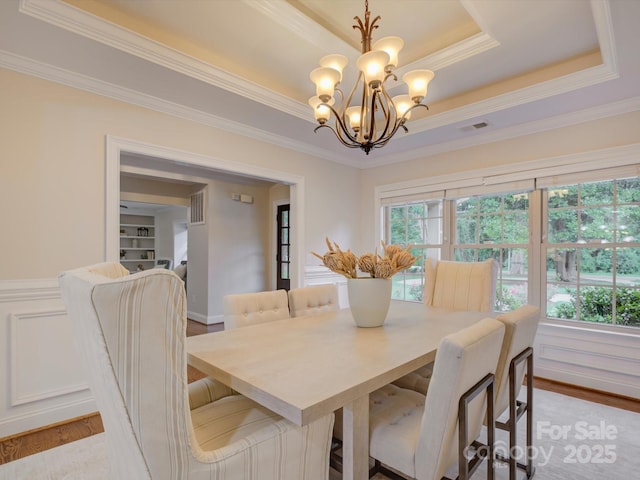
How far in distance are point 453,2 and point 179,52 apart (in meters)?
1.85

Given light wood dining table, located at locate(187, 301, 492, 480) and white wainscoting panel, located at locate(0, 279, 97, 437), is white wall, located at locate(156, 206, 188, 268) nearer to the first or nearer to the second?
white wainscoting panel, located at locate(0, 279, 97, 437)

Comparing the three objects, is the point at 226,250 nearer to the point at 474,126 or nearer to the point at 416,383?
the point at 474,126

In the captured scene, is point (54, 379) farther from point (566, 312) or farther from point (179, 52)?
point (566, 312)

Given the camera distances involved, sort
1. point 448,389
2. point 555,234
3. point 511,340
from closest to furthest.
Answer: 1. point 448,389
2. point 511,340
3. point 555,234

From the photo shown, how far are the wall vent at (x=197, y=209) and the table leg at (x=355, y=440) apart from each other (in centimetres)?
509

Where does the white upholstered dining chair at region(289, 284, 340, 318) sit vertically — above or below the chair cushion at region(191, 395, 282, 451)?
above

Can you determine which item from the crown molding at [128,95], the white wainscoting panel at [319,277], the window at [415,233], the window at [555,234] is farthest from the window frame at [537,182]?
the crown molding at [128,95]

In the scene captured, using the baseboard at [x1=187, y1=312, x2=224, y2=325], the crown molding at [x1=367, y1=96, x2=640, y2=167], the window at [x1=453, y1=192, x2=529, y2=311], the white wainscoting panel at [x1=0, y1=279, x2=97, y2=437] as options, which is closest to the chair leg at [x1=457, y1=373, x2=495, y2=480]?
the white wainscoting panel at [x1=0, y1=279, x2=97, y2=437]

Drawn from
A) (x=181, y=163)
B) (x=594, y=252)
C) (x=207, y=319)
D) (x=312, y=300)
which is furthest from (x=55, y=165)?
(x=594, y=252)

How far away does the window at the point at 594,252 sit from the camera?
9.64 ft

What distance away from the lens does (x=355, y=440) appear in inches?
44.9

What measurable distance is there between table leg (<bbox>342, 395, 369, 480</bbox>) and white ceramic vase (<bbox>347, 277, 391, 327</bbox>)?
0.72 metres

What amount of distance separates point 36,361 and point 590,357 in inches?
174

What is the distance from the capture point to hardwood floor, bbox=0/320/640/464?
2.06 m
